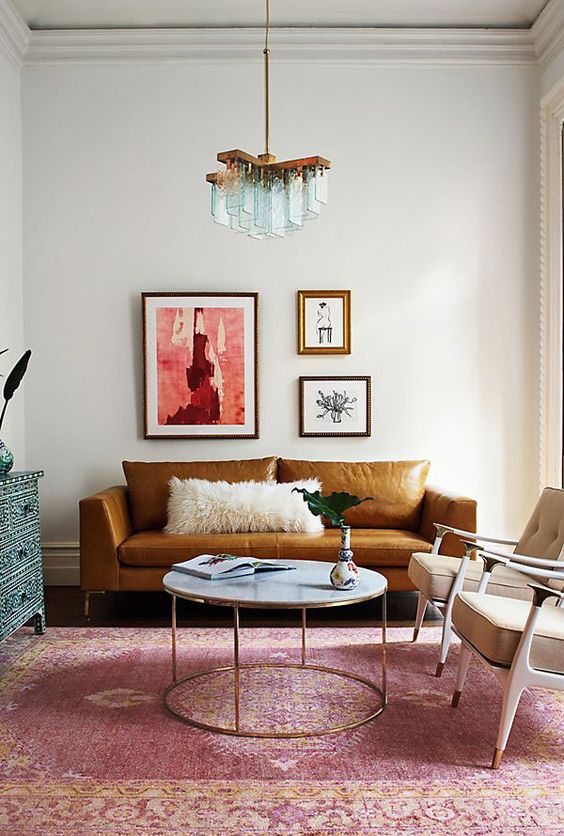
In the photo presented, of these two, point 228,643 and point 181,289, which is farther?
point 181,289

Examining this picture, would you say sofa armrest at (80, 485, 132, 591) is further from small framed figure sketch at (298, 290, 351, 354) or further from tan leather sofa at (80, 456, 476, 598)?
small framed figure sketch at (298, 290, 351, 354)

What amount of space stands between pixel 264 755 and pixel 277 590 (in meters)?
0.67

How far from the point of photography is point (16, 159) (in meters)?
5.71

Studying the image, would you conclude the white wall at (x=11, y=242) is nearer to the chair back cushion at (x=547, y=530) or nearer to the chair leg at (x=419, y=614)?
the chair leg at (x=419, y=614)

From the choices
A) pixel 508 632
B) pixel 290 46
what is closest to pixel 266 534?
pixel 508 632

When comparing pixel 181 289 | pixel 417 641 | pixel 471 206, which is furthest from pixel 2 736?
pixel 471 206

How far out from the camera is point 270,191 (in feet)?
12.5

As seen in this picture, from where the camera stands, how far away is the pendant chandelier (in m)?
3.74

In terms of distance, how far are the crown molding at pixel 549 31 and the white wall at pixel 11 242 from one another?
339 cm

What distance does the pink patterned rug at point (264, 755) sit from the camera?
254 cm

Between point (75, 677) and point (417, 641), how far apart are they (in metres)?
1.69

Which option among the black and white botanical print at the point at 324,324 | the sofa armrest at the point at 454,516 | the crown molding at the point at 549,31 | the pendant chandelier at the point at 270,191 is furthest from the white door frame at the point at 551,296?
the pendant chandelier at the point at 270,191

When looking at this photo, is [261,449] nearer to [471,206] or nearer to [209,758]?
[471,206]

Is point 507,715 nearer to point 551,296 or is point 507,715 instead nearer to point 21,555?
point 21,555
